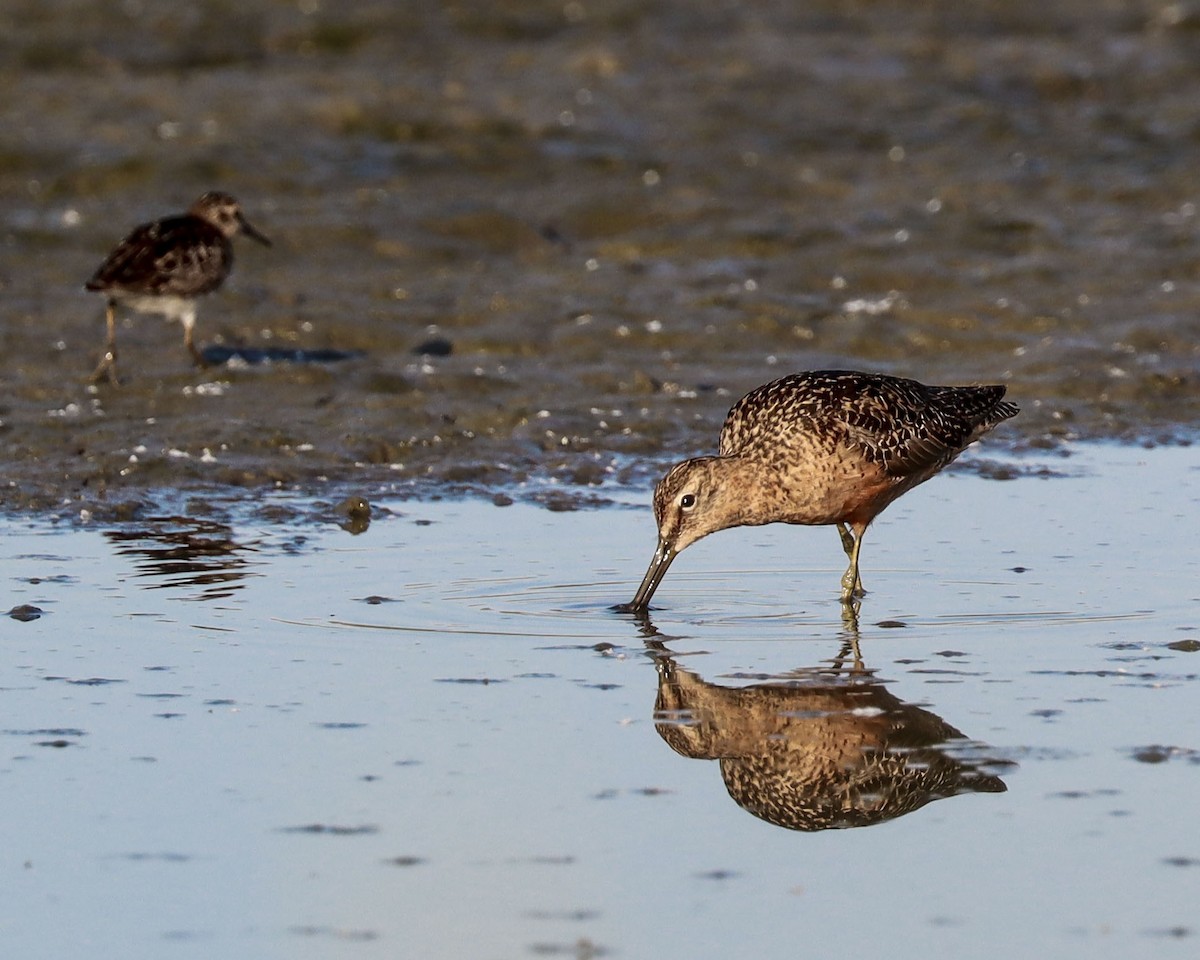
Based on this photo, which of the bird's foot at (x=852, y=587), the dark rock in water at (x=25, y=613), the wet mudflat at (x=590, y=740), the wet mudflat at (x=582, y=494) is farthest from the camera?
the bird's foot at (x=852, y=587)

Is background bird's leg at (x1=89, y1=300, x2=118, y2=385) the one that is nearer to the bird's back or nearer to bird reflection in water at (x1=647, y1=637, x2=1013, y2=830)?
the bird's back

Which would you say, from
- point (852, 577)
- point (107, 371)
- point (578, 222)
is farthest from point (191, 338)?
point (852, 577)

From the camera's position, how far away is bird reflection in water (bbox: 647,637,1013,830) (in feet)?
19.6

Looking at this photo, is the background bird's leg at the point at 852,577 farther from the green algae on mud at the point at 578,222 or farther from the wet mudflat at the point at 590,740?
the green algae on mud at the point at 578,222

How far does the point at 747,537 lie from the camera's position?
9797 mm

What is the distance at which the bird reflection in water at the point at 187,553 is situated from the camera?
8562 millimetres

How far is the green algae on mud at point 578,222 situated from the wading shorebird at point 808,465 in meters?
2.04

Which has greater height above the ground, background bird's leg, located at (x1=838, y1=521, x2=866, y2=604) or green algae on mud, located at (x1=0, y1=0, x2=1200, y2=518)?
green algae on mud, located at (x1=0, y1=0, x2=1200, y2=518)

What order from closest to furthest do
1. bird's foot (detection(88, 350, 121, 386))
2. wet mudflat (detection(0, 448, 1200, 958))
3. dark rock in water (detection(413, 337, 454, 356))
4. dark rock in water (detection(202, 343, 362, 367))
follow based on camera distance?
wet mudflat (detection(0, 448, 1200, 958))
bird's foot (detection(88, 350, 121, 386))
dark rock in water (detection(202, 343, 362, 367))
dark rock in water (detection(413, 337, 454, 356))

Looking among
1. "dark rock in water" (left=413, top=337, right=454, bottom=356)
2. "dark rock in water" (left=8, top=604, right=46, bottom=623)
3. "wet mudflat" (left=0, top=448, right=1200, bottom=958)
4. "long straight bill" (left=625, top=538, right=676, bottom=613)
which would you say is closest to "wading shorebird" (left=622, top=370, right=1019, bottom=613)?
"long straight bill" (left=625, top=538, right=676, bottom=613)

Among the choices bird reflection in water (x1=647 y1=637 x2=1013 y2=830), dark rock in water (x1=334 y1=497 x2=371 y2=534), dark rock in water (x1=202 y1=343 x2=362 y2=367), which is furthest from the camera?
dark rock in water (x1=202 y1=343 x2=362 y2=367)

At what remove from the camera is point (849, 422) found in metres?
8.78

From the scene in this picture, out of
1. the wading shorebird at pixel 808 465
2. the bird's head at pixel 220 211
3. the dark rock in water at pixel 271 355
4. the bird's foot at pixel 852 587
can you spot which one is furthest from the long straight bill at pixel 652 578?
the bird's head at pixel 220 211

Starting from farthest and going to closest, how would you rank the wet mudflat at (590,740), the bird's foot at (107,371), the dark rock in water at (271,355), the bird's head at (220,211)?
the bird's head at (220,211)
the dark rock in water at (271,355)
the bird's foot at (107,371)
the wet mudflat at (590,740)
